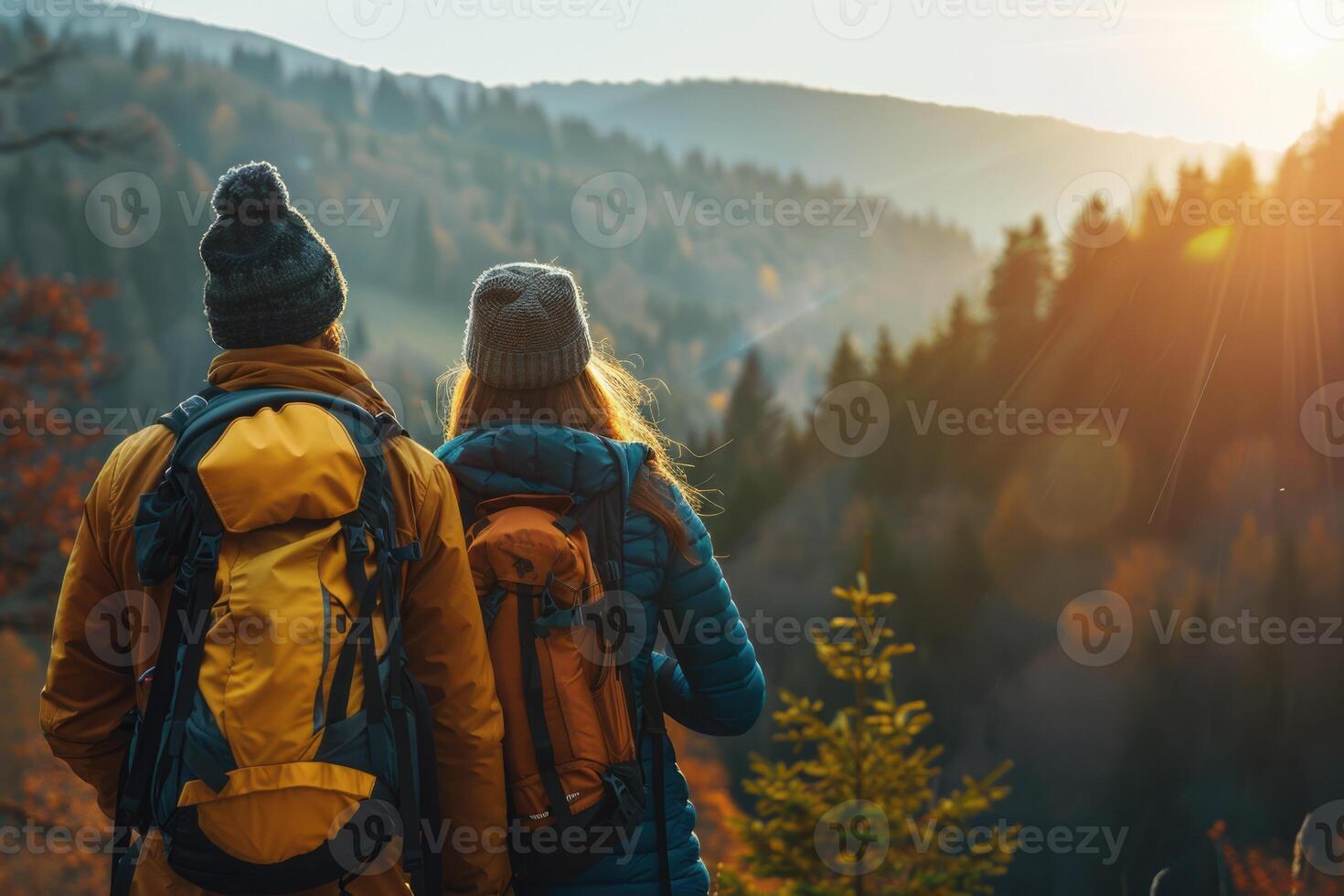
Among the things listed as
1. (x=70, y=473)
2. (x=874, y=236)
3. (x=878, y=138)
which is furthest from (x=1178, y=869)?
(x=878, y=138)

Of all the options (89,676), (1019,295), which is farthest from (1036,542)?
(89,676)

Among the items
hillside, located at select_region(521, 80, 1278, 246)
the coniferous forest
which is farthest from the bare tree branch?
hillside, located at select_region(521, 80, 1278, 246)

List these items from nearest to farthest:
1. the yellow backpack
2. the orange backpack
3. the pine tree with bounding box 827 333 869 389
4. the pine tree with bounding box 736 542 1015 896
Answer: the yellow backpack → the orange backpack → the pine tree with bounding box 736 542 1015 896 → the pine tree with bounding box 827 333 869 389

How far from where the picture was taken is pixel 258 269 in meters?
1.87

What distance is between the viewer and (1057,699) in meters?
11.4

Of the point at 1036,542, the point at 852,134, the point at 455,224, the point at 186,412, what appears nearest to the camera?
the point at 186,412

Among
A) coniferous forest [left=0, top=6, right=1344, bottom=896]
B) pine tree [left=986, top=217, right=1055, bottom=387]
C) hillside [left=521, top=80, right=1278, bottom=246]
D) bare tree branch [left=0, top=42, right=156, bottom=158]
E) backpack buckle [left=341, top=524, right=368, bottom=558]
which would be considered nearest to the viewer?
backpack buckle [left=341, top=524, right=368, bottom=558]

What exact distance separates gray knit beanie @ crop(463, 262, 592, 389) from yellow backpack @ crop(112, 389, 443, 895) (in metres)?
0.41

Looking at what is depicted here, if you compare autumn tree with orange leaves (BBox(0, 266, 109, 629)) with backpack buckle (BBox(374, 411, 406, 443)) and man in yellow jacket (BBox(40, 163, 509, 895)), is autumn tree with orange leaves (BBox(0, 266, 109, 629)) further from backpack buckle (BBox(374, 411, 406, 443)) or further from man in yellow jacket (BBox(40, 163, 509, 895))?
backpack buckle (BBox(374, 411, 406, 443))

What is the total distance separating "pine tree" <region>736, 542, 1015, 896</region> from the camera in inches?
256

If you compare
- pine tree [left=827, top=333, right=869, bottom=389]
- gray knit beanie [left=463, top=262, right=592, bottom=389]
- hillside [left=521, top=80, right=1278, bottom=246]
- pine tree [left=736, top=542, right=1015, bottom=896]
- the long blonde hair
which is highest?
hillside [left=521, top=80, right=1278, bottom=246]

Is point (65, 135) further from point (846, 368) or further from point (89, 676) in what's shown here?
point (846, 368)

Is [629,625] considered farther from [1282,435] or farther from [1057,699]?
[1057,699]

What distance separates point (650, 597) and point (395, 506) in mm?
569
